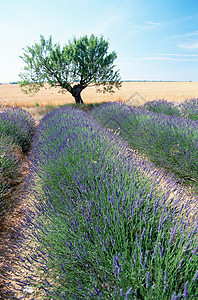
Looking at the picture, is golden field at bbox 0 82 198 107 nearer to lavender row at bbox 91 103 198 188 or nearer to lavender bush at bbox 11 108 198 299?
lavender row at bbox 91 103 198 188

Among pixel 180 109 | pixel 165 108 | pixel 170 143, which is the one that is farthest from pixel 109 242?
pixel 165 108

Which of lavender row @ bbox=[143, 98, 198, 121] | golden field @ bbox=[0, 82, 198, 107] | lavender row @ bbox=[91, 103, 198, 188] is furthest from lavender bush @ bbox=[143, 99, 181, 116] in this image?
golden field @ bbox=[0, 82, 198, 107]

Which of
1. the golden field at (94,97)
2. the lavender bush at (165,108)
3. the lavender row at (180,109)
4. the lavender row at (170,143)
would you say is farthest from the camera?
the golden field at (94,97)

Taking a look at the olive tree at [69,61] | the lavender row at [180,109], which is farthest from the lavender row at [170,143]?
the olive tree at [69,61]

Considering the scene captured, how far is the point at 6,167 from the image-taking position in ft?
11.3

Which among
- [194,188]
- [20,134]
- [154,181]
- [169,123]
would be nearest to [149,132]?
[169,123]

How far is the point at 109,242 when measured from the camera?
1.31 meters

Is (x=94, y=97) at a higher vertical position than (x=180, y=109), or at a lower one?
higher

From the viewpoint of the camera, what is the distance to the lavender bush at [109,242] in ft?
3.29

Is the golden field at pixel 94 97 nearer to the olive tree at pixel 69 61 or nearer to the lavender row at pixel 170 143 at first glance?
the olive tree at pixel 69 61

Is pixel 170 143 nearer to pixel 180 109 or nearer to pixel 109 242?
pixel 109 242

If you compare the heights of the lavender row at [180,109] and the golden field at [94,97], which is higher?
the golden field at [94,97]

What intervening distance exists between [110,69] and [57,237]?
43.3ft

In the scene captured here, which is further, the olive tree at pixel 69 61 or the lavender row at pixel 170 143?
the olive tree at pixel 69 61
